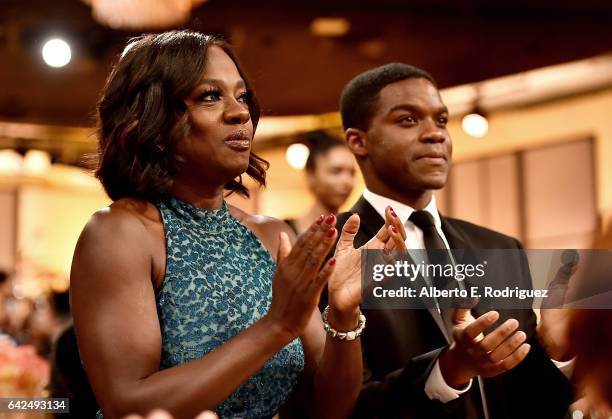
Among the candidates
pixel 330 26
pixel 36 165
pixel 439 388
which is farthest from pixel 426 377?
pixel 36 165

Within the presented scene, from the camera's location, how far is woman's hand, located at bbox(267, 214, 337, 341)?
129 cm

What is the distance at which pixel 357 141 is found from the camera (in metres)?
2.28

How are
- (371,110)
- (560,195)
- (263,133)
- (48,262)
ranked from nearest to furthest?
(371,110) → (560,195) → (263,133) → (48,262)

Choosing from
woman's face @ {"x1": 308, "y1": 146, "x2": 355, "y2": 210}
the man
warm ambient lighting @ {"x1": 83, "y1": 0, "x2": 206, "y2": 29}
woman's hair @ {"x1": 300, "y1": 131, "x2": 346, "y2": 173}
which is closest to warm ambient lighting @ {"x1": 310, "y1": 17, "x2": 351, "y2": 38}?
warm ambient lighting @ {"x1": 83, "y1": 0, "x2": 206, "y2": 29}

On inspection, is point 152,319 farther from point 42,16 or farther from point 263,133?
point 263,133

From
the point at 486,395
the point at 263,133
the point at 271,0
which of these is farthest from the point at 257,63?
the point at 486,395

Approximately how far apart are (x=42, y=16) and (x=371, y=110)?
3.82 meters

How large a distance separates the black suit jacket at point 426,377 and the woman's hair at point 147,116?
1.73 feet

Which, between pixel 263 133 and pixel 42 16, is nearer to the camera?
pixel 42 16

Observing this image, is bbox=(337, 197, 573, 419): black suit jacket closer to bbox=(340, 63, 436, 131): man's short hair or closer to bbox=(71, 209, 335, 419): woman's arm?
bbox=(71, 209, 335, 419): woman's arm

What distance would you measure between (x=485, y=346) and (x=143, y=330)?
536 millimetres

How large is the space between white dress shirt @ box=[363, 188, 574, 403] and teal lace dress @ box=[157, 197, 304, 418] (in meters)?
0.29


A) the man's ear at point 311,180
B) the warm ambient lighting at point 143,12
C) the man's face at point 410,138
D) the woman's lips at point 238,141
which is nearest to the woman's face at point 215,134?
the woman's lips at point 238,141

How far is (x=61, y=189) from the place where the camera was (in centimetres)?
1098
